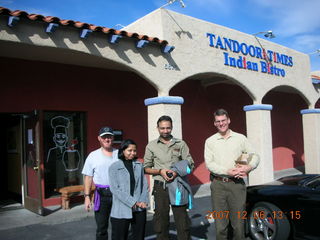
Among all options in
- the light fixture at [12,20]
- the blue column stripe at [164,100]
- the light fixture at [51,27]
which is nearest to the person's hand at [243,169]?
the blue column stripe at [164,100]

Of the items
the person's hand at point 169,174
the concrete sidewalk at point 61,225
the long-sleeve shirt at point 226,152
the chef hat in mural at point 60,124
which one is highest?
the chef hat in mural at point 60,124

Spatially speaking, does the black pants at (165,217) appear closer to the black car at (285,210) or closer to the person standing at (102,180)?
the person standing at (102,180)

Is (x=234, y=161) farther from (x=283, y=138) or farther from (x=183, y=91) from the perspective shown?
(x=283, y=138)

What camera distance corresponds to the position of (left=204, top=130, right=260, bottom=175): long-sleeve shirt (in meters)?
3.85

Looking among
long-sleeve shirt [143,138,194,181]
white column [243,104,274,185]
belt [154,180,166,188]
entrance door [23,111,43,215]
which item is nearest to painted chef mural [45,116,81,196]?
entrance door [23,111,43,215]

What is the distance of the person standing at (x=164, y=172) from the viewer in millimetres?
3680

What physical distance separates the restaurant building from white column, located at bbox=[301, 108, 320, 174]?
4.63ft

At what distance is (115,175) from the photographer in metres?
3.43

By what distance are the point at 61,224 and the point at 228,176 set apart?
11.5 feet

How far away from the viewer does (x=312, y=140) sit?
10930 millimetres

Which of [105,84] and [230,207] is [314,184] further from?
[105,84]

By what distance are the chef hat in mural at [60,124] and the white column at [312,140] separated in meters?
8.23

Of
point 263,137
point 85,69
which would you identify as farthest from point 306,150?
point 85,69

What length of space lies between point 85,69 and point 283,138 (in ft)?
30.7
